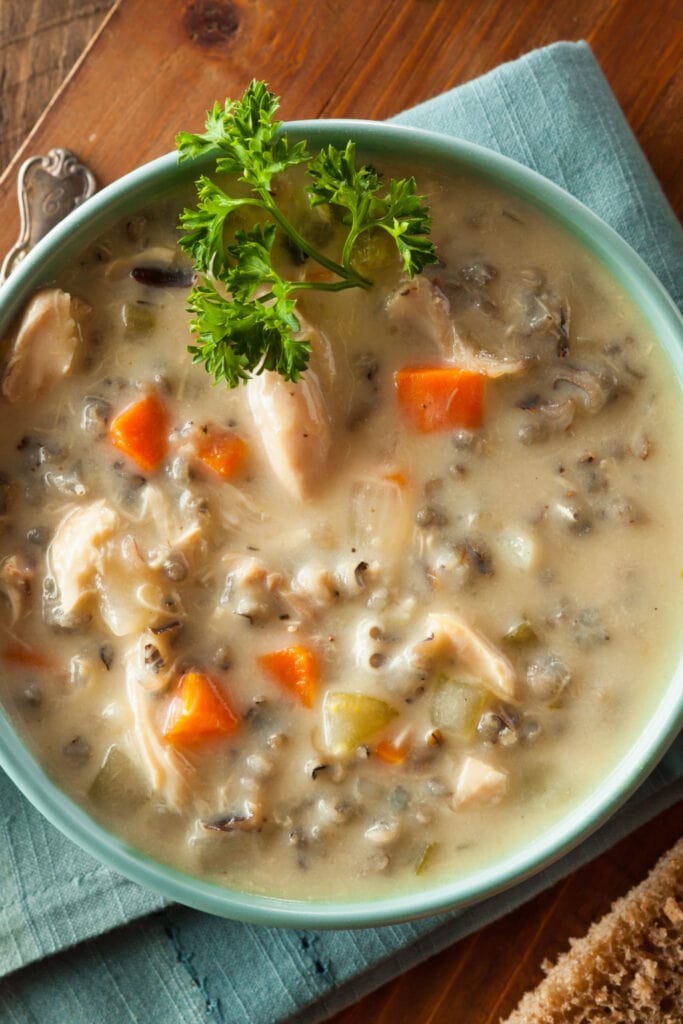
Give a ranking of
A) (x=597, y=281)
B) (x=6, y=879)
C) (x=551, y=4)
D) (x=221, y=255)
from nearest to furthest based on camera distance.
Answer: (x=221, y=255), (x=597, y=281), (x=6, y=879), (x=551, y=4)

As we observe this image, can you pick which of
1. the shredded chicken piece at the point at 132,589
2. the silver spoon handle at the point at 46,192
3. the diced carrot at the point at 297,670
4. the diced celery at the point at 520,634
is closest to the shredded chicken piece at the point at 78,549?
the shredded chicken piece at the point at 132,589

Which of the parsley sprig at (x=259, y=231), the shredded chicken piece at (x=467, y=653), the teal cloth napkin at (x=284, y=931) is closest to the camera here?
the parsley sprig at (x=259, y=231)

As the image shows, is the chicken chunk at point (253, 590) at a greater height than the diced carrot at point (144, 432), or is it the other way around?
the diced carrot at point (144, 432)

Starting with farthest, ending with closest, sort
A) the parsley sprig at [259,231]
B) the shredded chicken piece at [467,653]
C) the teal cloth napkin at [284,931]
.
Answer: the teal cloth napkin at [284,931] → the shredded chicken piece at [467,653] → the parsley sprig at [259,231]

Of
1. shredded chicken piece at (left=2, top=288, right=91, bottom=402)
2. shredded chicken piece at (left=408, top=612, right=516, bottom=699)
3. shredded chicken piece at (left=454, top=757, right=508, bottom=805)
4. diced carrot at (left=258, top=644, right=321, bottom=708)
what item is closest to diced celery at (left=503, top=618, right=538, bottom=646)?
shredded chicken piece at (left=408, top=612, right=516, bottom=699)

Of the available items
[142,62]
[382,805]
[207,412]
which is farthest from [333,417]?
[142,62]

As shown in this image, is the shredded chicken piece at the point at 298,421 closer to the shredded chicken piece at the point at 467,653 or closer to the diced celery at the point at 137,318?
the diced celery at the point at 137,318

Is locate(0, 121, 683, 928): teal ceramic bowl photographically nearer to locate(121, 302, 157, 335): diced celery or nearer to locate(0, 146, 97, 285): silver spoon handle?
locate(121, 302, 157, 335): diced celery

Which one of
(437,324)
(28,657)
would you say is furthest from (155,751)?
(437,324)

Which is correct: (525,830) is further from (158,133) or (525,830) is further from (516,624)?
(158,133)
